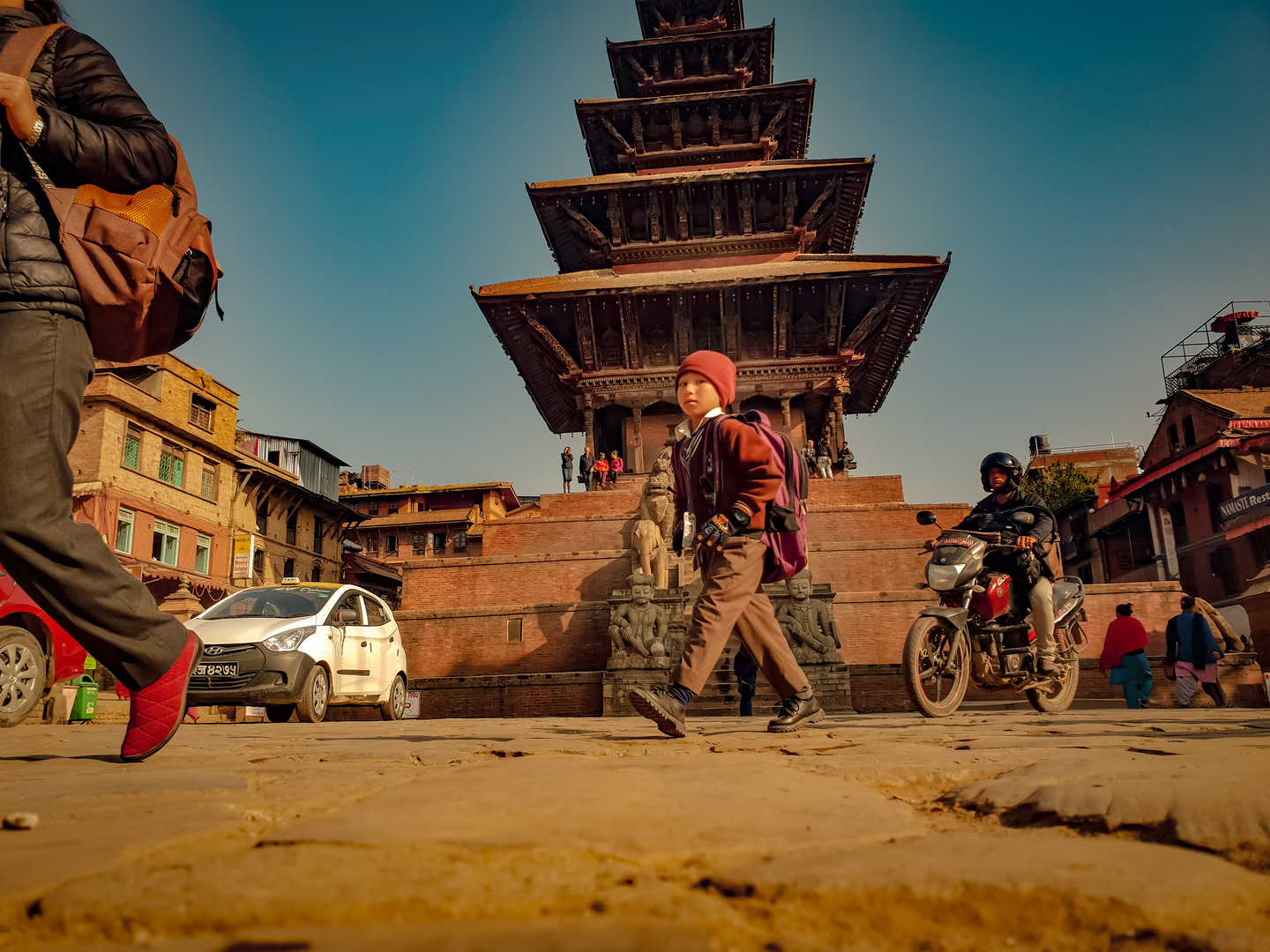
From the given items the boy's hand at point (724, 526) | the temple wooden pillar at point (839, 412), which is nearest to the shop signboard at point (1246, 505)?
the temple wooden pillar at point (839, 412)

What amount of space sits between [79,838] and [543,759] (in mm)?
1088

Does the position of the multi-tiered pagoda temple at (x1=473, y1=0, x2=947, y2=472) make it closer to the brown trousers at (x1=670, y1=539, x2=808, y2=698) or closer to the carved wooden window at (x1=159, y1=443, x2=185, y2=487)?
the carved wooden window at (x1=159, y1=443, x2=185, y2=487)

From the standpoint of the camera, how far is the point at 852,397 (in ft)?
84.9

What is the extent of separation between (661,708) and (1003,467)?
13.4ft

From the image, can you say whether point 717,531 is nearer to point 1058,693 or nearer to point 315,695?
point 1058,693

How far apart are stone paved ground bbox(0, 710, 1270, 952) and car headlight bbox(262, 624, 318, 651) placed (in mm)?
5525

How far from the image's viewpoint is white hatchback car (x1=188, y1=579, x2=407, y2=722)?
7.35 metres

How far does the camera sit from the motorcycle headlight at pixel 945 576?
5.95 metres

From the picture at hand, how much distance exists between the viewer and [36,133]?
7.89ft

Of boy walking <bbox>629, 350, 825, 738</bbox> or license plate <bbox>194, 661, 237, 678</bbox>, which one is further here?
license plate <bbox>194, 661, 237, 678</bbox>

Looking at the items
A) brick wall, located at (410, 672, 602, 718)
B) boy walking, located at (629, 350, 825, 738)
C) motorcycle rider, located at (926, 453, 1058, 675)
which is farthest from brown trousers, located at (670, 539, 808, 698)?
brick wall, located at (410, 672, 602, 718)

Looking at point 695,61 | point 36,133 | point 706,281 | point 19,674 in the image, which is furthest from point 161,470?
point 36,133

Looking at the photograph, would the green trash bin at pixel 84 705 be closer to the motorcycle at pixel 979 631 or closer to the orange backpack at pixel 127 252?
the orange backpack at pixel 127 252

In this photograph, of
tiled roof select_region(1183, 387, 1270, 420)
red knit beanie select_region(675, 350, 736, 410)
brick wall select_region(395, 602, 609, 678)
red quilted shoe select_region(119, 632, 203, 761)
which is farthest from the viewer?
tiled roof select_region(1183, 387, 1270, 420)
